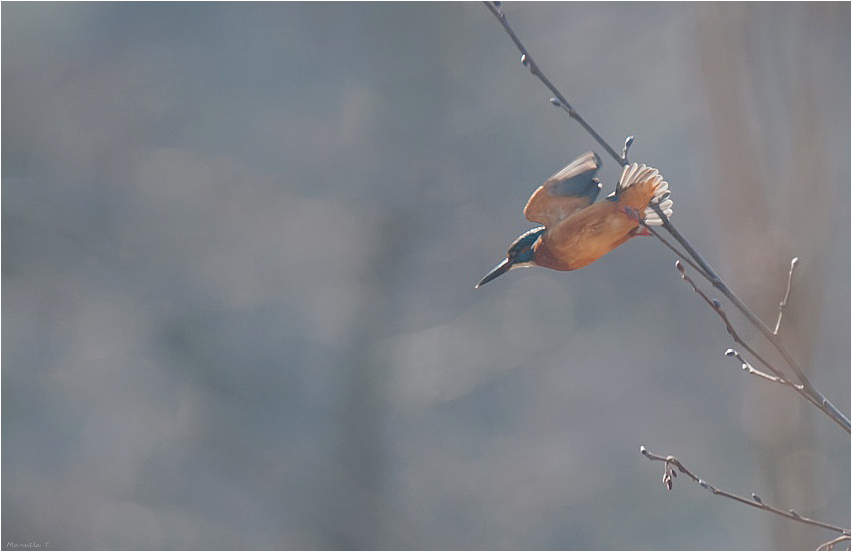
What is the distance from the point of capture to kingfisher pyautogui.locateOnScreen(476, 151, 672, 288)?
40.2 inches

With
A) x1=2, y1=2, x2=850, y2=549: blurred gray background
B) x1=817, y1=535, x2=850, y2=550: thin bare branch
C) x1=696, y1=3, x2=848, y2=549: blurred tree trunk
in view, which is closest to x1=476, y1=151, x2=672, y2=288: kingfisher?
x1=817, y1=535, x2=850, y2=550: thin bare branch

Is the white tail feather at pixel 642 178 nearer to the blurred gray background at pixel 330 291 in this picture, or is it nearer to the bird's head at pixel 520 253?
the bird's head at pixel 520 253

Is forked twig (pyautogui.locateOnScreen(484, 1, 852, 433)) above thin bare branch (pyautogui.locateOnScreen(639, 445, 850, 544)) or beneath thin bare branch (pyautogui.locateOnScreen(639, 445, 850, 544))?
above

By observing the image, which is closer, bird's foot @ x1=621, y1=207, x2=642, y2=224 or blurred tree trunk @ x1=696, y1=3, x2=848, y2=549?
bird's foot @ x1=621, y1=207, x2=642, y2=224

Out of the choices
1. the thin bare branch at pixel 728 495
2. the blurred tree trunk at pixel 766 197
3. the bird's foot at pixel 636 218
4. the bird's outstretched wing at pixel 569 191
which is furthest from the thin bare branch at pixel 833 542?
the blurred tree trunk at pixel 766 197

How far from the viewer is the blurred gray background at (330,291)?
16.7ft

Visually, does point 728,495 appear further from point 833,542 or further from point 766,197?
point 766,197

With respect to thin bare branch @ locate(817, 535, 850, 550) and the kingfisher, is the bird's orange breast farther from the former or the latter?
thin bare branch @ locate(817, 535, 850, 550)

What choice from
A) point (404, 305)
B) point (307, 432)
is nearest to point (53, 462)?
point (307, 432)

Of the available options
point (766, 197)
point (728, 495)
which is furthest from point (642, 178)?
point (766, 197)

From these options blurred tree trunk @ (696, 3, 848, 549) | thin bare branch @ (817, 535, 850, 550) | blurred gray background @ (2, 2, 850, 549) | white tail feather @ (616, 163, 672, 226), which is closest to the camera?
thin bare branch @ (817, 535, 850, 550)

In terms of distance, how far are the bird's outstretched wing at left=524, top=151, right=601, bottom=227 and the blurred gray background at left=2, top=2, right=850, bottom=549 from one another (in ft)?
13.2

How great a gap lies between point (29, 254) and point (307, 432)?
227 centimetres

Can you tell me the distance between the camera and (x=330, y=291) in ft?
18.6
